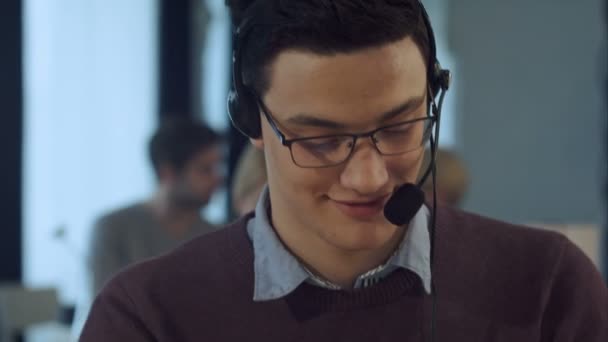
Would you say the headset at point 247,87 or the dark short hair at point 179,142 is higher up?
the headset at point 247,87

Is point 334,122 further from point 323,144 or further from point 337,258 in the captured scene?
point 337,258

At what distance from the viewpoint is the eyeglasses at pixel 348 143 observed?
1.09 metres

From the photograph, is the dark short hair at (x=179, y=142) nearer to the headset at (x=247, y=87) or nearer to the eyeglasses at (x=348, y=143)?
the headset at (x=247, y=87)

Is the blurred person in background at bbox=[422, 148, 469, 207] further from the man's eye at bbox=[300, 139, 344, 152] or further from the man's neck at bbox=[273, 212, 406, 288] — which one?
the man's eye at bbox=[300, 139, 344, 152]

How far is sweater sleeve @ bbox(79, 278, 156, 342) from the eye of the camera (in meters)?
1.23

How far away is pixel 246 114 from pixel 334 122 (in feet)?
0.57

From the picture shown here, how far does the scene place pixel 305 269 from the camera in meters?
1.23

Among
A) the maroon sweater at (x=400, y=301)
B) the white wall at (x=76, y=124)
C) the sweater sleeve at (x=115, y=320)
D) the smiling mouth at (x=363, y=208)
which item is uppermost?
the smiling mouth at (x=363, y=208)

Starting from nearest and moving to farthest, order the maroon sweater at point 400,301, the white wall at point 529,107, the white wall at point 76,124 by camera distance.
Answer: the maroon sweater at point 400,301
the white wall at point 76,124
the white wall at point 529,107

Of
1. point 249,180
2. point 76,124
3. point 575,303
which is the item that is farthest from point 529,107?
point 575,303

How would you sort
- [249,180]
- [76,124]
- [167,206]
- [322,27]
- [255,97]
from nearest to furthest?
[322,27], [255,97], [249,180], [167,206], [76,124]

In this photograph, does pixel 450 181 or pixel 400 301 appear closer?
pixel 400 301

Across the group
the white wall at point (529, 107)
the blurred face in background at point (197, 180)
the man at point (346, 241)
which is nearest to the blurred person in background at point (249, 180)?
the blurred face in background at point (197, 180)

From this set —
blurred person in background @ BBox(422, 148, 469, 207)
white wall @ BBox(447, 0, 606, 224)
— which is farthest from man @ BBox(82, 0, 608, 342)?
white wall @ BBox(447, 0, 606, 224)
